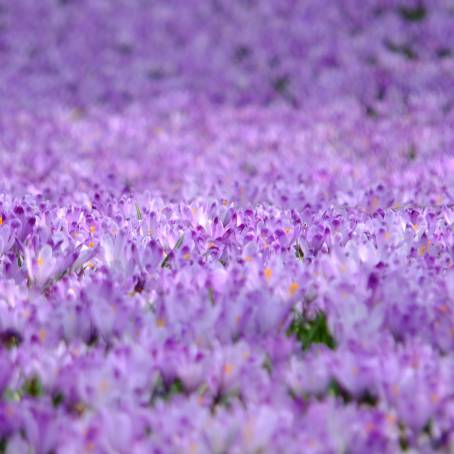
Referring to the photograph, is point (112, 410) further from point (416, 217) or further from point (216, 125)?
point (216, 125)

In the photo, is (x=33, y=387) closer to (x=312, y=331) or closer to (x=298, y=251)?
(x=312, y=331)

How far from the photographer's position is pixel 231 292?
3.69 m

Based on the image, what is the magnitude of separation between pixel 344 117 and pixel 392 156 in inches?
107

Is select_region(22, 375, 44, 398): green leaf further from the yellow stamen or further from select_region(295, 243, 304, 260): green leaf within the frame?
select_region(295, 243, 304, 260): green leaf

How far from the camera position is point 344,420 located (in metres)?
2.71

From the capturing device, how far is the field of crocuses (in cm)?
276

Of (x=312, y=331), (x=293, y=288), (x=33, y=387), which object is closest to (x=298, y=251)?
(x=293, y=288)

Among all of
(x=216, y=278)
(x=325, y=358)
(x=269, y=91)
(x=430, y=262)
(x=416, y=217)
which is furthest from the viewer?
(x=269, y=91)

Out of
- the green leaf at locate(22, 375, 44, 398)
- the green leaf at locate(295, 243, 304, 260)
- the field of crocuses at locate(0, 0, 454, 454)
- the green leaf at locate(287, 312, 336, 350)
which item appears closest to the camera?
the field of crocuses at locate(0, 0, 454, 454)

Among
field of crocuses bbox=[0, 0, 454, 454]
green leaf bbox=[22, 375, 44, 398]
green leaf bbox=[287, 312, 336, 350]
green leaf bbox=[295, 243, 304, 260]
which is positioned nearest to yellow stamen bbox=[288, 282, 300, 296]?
field of crocuses bbox=[0, 0, 454, 454]

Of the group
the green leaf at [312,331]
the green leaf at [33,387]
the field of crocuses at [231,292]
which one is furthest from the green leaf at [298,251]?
the green leaf at [33,387]

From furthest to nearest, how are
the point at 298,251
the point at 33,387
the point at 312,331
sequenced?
1. the point at 298,251
2. the point at 312,331
3. the point at 33,387

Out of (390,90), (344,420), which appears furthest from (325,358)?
(390,90)

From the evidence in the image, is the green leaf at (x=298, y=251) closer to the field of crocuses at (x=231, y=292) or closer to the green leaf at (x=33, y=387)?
the field of crocuses at (x=231, y=292)
